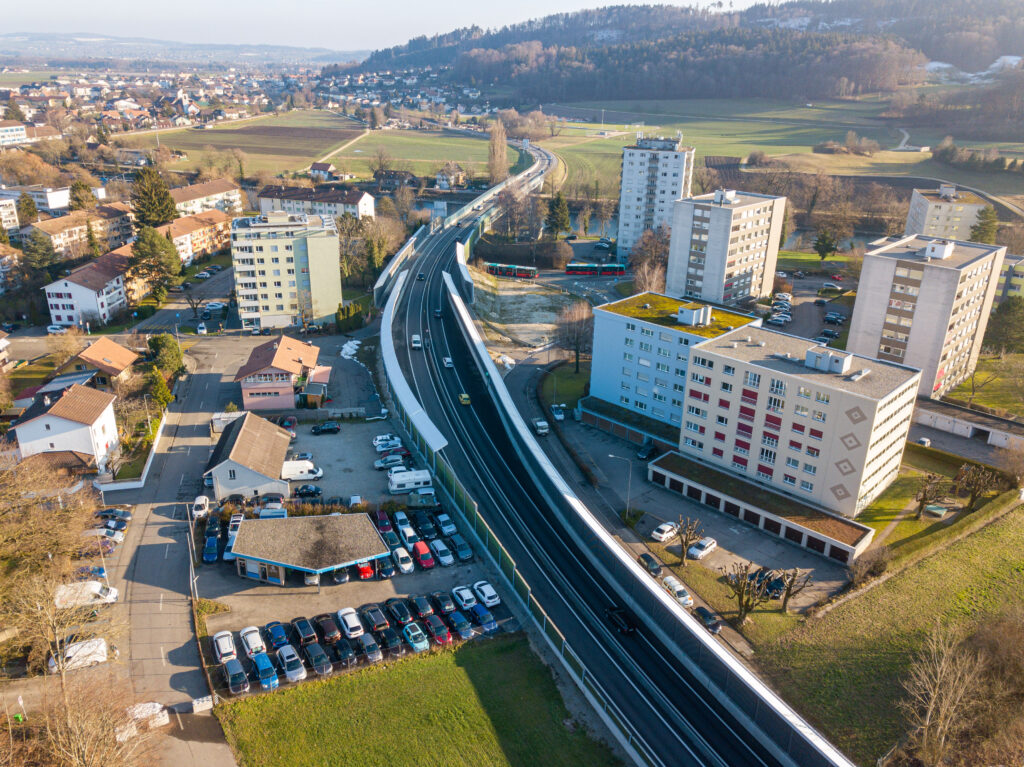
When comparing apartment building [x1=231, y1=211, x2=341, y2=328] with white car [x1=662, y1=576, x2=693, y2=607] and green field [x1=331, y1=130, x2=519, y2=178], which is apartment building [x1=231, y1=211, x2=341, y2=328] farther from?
green field [x1=331, y1=130, x2=519, y2=178]

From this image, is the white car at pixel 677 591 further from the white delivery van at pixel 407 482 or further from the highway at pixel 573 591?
the white delivery van at pixel 407 482

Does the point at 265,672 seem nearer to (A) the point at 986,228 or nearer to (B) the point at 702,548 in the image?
(B) the point at 702,548

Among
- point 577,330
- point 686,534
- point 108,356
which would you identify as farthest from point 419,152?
point 686,534

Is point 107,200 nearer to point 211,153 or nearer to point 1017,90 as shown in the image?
point 211,153

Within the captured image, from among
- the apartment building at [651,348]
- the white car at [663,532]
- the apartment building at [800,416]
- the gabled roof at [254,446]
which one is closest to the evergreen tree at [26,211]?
the gabled roof at [254,446]

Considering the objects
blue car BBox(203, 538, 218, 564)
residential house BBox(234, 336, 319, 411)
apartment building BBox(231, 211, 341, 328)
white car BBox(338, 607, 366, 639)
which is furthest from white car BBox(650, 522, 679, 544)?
apartment building BBox(231, 211, 341, 328)

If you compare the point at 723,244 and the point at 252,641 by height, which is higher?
the point at 723,244
